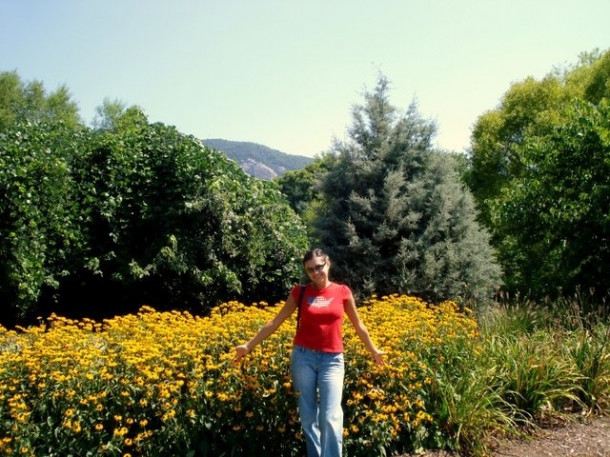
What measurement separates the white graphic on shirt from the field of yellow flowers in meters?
0.58

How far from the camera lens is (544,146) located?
26.2 ft

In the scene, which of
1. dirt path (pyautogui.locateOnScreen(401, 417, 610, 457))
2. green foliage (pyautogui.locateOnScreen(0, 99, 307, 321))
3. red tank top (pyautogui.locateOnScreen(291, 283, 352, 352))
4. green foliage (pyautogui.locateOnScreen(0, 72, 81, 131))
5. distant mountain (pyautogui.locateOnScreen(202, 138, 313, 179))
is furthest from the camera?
distant mountain (pyautogui.locateOnScreen(202, 138, 313, 179))

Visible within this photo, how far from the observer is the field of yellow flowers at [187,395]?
337cm

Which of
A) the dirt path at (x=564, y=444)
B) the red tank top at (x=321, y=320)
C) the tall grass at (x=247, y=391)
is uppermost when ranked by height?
the red tank top at (x=321, y=320)

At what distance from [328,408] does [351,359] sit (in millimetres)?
707

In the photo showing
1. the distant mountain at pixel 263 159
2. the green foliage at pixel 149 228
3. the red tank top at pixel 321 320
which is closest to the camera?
the red tank top at pixel 321 320

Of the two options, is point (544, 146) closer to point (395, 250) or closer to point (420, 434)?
point (395, 250)

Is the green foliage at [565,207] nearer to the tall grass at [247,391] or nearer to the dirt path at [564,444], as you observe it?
the tall grass at [247,391]

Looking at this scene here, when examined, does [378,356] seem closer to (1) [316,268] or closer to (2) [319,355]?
(2) [319,355]

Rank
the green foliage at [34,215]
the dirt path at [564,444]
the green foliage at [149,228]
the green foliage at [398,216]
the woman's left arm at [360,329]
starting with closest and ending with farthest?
the woman's left arm at [360,329] < the dirt path at [564,444] < the green foliage at [34,215] < the green foliage at [398,216] < the green foliage at [149,228]

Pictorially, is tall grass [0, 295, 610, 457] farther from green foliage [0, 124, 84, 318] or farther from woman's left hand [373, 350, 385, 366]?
green foliage [0, 124, 84, 318]

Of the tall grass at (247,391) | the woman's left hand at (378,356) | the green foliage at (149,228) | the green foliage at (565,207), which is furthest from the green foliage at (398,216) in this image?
the woman's left hand at (378,356)

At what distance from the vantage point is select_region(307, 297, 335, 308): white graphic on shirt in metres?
3.57

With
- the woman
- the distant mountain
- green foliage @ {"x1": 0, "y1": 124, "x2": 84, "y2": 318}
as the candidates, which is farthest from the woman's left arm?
the distant mountain
